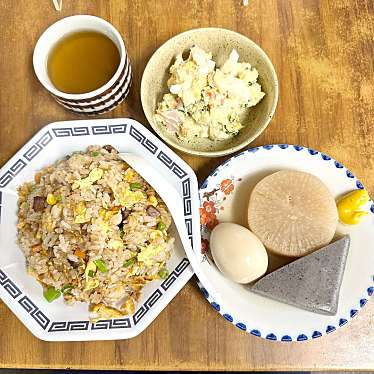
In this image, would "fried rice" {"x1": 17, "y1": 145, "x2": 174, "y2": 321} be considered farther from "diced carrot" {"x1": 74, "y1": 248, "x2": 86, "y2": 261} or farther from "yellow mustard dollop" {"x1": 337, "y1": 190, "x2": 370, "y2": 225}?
"yellow mustard dollop" {"x1": 337, "y1": 190, "x2": 370, "y2": 225}

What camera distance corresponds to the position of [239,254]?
123 cm

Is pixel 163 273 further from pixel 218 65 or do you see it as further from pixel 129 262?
pixel 218 65

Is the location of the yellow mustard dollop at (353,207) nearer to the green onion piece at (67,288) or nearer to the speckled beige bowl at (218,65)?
the speckled beige bowl at (218,65)

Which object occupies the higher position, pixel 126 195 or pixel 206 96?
pixel 206 96

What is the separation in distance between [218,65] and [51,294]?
752 millimetres

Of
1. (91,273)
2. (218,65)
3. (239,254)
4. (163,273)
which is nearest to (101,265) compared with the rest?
(91,273)

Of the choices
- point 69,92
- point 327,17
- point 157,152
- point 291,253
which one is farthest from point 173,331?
point 327,17

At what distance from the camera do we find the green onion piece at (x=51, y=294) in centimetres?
123

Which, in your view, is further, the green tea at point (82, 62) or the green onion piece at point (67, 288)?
the green tea at point (82, 62)

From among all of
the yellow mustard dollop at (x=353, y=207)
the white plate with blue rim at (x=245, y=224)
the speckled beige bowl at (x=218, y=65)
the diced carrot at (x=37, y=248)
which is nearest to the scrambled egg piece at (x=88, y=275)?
the diced carrot at (x=37, y=248)

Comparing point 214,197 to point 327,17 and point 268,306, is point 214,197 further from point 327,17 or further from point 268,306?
point 327,17

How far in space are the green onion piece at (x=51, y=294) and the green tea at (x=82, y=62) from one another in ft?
1.71

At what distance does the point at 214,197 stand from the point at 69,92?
481 mm

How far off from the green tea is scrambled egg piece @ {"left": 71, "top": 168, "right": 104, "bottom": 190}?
25 centimetres
